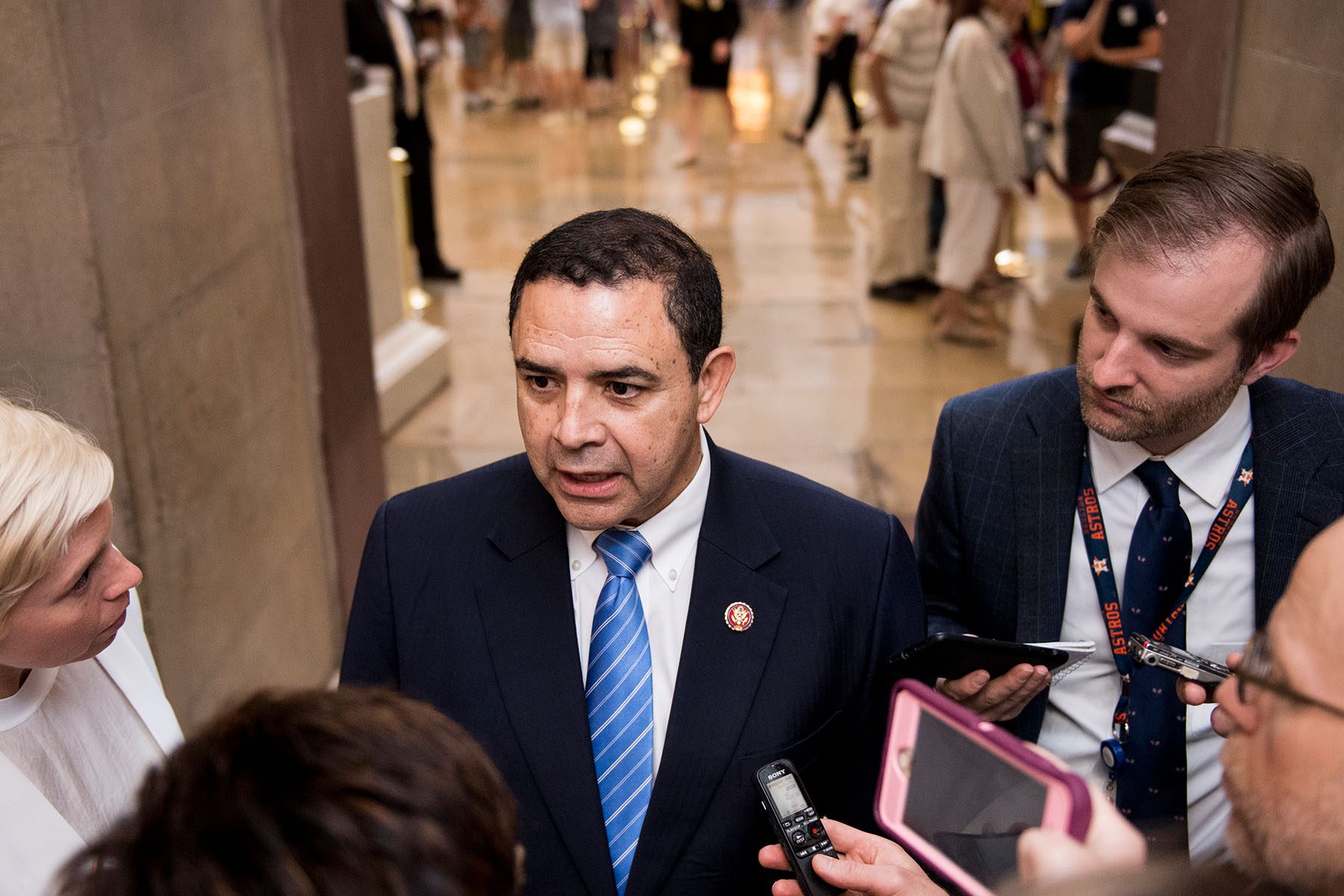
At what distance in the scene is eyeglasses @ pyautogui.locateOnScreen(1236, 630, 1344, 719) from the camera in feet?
4.03

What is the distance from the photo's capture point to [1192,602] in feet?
6.93

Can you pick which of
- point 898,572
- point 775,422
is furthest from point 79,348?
point 775,422

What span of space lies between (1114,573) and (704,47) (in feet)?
37.8

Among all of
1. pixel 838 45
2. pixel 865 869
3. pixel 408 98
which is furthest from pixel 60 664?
pixel 838 45

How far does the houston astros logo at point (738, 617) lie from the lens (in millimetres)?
2018

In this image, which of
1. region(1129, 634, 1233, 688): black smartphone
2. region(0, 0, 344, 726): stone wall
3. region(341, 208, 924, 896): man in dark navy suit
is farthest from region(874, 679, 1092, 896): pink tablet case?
region(0, 0, 344, 726): stone wall

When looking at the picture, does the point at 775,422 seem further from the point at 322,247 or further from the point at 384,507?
the point at 384,507

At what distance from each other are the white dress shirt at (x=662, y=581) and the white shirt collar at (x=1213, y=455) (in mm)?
758

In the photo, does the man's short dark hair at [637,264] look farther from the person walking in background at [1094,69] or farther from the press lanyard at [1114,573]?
the person walking in background at [1094,69]

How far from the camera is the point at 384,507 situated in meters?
2.16

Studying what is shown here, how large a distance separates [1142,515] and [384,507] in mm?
1323

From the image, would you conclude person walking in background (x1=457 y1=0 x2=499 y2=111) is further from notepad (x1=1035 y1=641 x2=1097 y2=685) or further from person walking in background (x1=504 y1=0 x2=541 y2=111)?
notepad (x1=1035 y1=641 x2=1097 y2=685)

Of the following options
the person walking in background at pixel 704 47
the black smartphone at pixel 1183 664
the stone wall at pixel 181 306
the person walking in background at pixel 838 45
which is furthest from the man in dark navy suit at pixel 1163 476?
the person walking in background at pixel 704 47

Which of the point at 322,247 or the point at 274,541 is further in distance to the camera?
the point at 322,247
